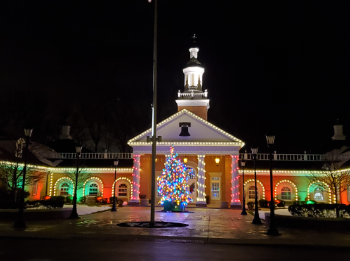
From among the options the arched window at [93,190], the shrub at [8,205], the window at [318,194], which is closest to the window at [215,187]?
the window at [318,194]

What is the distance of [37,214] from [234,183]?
21398 mm

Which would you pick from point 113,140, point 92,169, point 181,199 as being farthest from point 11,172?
point 113,140

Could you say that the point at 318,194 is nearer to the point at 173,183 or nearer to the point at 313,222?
the point at 173,183

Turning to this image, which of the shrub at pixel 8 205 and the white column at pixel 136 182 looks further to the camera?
the white column at pixel 136 182

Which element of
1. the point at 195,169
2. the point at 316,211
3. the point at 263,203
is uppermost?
the point at 195,169

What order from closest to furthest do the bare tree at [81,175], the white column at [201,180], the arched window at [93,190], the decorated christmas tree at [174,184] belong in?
1. the decorated christmas tree at [174,184]
2. the white column at [201,180]
3. the bare tree at [81,175]
4. the arched window at [93,190]

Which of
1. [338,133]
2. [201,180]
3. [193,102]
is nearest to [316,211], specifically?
[201,180]

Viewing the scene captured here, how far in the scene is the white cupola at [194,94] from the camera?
141ft

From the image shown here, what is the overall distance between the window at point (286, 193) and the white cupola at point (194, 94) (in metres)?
11.6

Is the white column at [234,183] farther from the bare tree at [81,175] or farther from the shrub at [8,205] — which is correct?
the shrub at [8,205]

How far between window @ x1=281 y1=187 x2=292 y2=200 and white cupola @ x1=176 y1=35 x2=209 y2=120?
11583 mm

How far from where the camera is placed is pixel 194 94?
4312 cm

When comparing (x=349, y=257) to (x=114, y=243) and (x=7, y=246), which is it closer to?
(x=114, y=243)

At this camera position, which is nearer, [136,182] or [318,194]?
[136,182]
